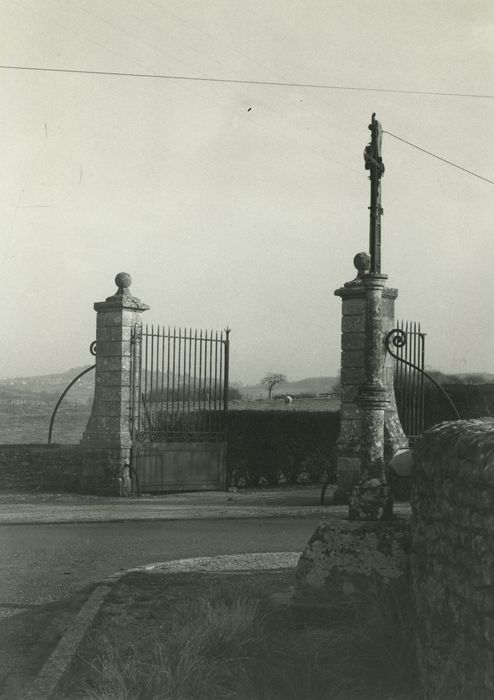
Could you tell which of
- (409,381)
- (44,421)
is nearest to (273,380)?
(44,421)

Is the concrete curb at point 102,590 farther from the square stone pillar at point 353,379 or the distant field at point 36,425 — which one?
the distant field at point 36,425

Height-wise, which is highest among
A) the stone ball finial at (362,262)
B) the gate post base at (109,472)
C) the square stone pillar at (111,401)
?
the stone ball finial at (362,262)

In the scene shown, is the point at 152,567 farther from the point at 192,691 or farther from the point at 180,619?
the point at 192,691

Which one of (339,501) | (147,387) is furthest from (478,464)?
(147,387)

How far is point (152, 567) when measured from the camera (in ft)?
26.4

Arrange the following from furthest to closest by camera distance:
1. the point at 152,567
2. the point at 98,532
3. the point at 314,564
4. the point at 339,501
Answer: the point at 339,501 < the point at 98,532 < the point at 152,567 < the point at 314,564

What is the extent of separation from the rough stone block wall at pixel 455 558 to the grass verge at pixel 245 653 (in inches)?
16.5

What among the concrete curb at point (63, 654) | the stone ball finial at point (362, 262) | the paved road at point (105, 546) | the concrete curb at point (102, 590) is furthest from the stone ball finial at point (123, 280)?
the concrete curb at point (63, 654)

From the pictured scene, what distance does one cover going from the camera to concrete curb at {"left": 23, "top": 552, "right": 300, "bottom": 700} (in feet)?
16.0

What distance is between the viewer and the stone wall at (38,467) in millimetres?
15938

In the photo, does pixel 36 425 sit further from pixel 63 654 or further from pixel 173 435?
pixel 63 654

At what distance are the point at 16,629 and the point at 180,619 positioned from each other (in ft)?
3.73

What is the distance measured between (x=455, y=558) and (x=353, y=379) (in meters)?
10.3

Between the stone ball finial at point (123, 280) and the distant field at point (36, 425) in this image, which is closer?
the stone ball finial at point (123, 280)
